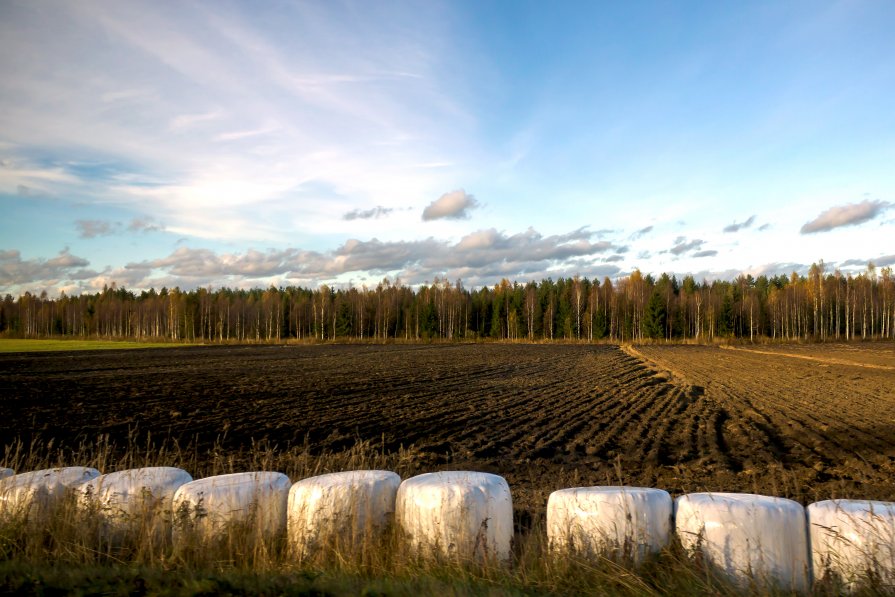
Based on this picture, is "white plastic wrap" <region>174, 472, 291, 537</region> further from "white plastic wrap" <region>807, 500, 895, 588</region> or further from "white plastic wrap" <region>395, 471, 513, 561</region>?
"white plastic wrap" <region>807, 500, 895, 588</region>

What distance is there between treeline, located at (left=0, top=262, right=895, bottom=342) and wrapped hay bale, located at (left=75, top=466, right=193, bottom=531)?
97471 millimetres

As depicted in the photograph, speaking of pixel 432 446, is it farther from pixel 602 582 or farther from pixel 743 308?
pixel 743 308

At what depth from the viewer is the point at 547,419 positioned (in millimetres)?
18391

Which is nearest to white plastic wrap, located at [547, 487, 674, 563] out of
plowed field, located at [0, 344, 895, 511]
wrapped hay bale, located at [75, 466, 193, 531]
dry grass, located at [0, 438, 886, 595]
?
dry grass, located at [0, 438, 886, 595]

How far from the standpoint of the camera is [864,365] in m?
40.6

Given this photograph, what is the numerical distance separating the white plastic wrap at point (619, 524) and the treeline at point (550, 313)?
96508 mm

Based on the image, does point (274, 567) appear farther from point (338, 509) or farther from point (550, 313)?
point (550, 313)

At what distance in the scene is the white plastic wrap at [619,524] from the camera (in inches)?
213

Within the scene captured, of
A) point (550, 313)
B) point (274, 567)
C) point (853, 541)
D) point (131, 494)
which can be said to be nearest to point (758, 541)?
point (853, 541)

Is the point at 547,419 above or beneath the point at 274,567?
beneath

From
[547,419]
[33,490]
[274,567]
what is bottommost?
[547,419]

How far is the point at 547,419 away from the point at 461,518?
13.2 metres

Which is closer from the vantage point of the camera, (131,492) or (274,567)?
(274,567)

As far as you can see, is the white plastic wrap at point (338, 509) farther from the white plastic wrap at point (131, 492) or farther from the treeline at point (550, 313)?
the treeline at point (550, 313)
